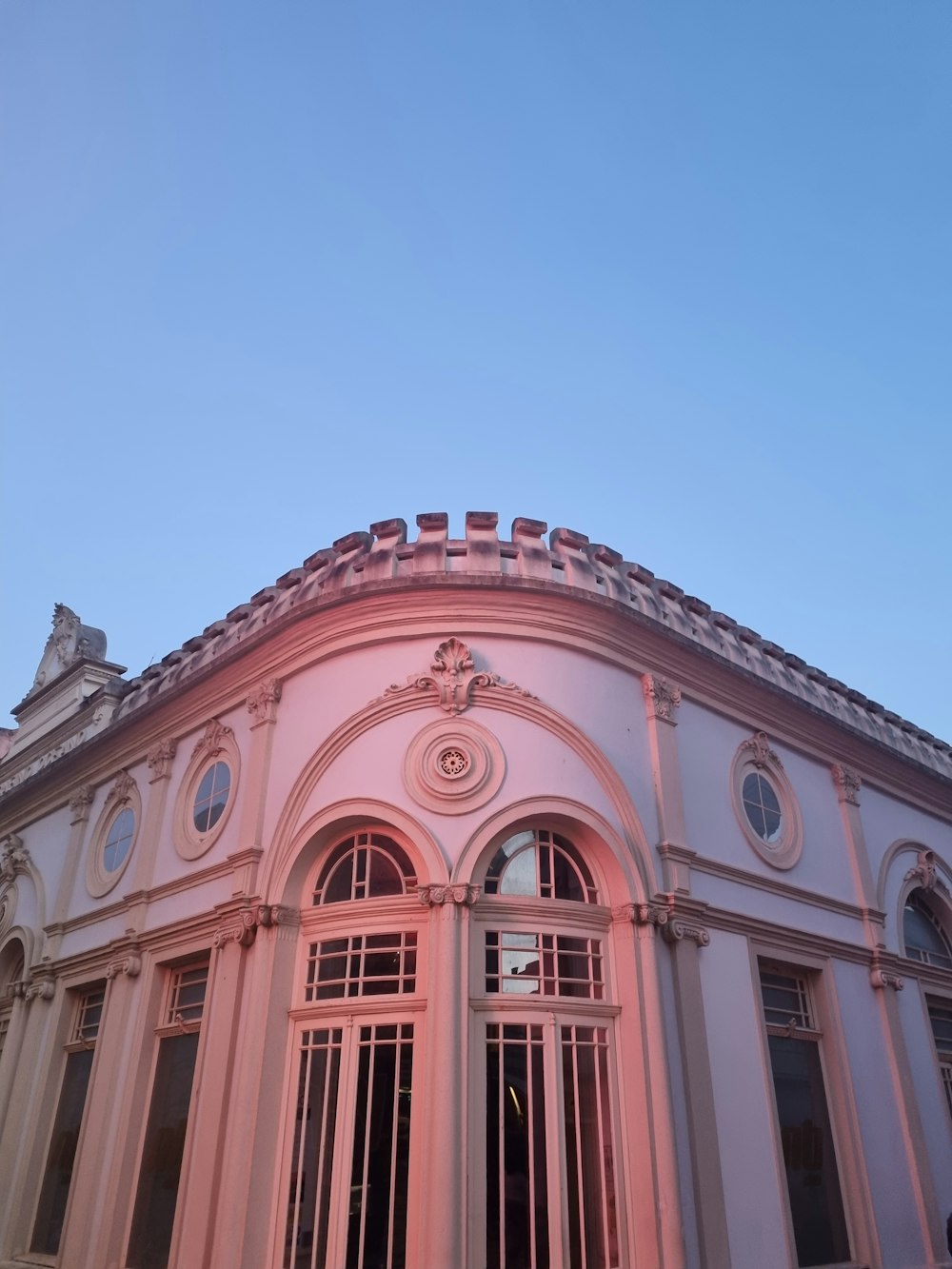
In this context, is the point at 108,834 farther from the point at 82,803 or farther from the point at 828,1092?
the point at 828,1092

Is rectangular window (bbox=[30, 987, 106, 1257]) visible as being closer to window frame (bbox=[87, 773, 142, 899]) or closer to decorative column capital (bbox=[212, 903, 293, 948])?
Result: window frame (bbox=[87, 773, 142, 899])

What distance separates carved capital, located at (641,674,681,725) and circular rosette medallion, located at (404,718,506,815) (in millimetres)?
2145

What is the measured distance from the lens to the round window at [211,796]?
A: 13.0 m

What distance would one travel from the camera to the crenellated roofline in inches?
480

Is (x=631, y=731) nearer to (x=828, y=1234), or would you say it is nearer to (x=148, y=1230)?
(x=828, y=1234)

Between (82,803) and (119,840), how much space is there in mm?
1485

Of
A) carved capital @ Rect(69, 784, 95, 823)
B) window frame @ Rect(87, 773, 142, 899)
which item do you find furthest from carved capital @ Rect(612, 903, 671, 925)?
carved capital @ Rect(69, 784, 95, 823)

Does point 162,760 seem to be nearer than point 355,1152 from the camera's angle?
No

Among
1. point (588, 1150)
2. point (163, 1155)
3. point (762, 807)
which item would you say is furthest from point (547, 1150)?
point (762, 807)

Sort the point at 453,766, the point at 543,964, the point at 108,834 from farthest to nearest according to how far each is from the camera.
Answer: the point at 108,834, the point at 453,766, the point at 543,964

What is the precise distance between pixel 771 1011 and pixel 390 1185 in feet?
16.5

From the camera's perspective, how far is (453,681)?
37.3ft

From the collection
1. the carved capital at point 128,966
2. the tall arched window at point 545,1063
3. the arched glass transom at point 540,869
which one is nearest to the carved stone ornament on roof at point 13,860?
Answer: the carved capital at point 128,966

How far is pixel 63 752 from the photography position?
17719 millimetres
